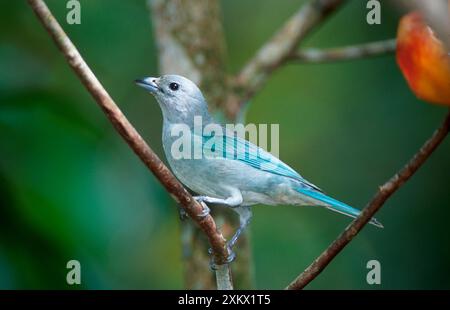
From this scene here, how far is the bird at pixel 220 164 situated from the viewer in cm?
255

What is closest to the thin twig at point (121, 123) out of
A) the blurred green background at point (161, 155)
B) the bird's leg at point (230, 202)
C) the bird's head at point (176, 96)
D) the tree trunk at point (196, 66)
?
the bird's leg at point (230, 202)

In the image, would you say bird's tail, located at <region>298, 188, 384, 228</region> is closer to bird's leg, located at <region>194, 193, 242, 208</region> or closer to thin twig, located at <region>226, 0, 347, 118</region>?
bird's leg, located at <region>194, 193, 242, 208</region>

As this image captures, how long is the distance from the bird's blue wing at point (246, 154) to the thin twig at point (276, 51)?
3.88 ft

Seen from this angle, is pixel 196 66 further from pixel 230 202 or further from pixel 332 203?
pixel 332 203

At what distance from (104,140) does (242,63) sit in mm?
1446

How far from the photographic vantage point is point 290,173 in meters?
2.54

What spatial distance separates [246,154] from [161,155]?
56.5 inches

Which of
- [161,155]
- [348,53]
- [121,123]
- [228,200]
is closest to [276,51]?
[348,53]

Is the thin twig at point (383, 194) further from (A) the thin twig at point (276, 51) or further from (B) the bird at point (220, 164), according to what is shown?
(A) the thin twig at point (276, 51)

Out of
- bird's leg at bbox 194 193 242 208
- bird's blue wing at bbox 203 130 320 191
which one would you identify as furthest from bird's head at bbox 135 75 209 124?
bird's leg at bbox 194 193 242 208

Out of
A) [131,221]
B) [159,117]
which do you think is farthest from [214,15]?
[131,221]

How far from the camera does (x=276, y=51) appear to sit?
403cm

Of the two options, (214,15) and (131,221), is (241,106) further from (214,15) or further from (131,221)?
(131,221)
